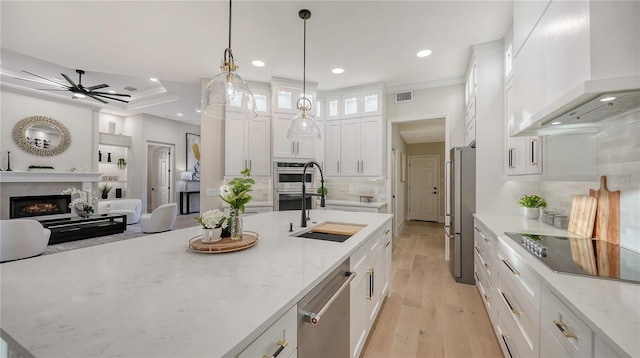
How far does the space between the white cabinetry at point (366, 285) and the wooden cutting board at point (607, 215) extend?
1.46 meters

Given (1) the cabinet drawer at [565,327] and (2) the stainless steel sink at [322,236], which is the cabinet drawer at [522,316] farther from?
(2) the stainless steel sink at [322,236]

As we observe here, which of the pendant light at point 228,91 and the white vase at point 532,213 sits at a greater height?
the pendant light at point 228,91

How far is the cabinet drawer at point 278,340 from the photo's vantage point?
70cm

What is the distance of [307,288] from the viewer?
95 centimetres

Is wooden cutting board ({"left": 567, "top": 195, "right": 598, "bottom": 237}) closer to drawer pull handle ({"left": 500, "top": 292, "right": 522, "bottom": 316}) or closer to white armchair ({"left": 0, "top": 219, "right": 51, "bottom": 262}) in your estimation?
drawer pull handle ({"left": 500, "top": 292, "right": 522, "bottom": 316})

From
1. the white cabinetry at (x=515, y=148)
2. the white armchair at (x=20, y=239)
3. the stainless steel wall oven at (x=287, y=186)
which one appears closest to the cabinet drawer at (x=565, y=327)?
the white cabinetry at (x=515, y=148)

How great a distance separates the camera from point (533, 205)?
8.23 ft

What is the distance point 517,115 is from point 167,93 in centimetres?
631

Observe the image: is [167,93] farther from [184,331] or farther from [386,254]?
[184,331]

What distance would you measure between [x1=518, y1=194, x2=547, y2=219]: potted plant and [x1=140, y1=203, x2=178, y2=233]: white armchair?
624 centimetres

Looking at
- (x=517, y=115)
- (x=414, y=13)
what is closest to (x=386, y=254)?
(x=517, y=115)

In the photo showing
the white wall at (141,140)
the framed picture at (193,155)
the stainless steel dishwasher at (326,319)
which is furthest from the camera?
the framed picture at (193,155)

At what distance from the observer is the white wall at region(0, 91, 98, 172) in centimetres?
516

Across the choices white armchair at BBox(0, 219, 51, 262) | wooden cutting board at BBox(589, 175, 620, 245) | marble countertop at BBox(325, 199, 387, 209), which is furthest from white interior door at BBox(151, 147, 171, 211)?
wooden cutting board at BBox(589, 175, 620, 245)
